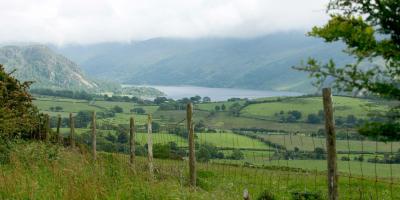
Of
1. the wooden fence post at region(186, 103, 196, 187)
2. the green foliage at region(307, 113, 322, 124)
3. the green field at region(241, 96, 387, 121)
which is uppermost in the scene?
the wooden fence post at region(186, 103, 196, 187)

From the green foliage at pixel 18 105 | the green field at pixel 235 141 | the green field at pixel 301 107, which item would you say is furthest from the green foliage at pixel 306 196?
the green field at pixel 301 107

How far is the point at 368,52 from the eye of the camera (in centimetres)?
614

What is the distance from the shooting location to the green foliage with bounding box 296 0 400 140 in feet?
20.0

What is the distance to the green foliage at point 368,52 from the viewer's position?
20.0 feet

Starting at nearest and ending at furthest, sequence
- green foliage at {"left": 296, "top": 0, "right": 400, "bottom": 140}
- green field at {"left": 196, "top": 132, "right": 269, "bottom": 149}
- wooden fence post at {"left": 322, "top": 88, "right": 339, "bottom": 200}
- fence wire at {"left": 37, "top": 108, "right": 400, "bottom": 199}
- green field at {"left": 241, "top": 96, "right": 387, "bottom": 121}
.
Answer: green foliage at {"left": 296, "top": 0, "right": 400, "bottom": 140}
wooden fence post at {"left": 322, "top": 88, "right": 339, "bottom": 200}
fence wire at {"left": 37, "top": 108, "right": 400, "bottom": 199}
green field at {"left": 196, "top": 132, "right": 269, "bottom": 149}
green field at {"left": 241, "top": 96, "right": 387, "bottom": 121}

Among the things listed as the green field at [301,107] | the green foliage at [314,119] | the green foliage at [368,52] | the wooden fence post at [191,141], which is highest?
the green foliage at [368,52]

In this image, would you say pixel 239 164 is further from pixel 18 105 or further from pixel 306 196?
pixel 306 196

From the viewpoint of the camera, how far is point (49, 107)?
149 meters

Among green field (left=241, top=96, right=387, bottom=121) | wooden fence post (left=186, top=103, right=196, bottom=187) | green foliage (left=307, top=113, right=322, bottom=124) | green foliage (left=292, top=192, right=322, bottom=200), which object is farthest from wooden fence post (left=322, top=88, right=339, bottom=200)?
green foliage (left=307, top=113, right=322, bottom=124)

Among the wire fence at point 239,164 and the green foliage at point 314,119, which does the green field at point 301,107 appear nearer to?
the green foliage at point 314,119

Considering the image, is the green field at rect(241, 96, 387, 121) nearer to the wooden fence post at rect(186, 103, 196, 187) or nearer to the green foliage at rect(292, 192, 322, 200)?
the wooden fence post at rect(186, 103, 196, 187)

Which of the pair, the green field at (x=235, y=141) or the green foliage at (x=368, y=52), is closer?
the green foliage at (x=368, y=52)

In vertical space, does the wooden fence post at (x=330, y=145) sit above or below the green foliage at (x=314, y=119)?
above

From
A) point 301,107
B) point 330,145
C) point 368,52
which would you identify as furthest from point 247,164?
point 301,107
